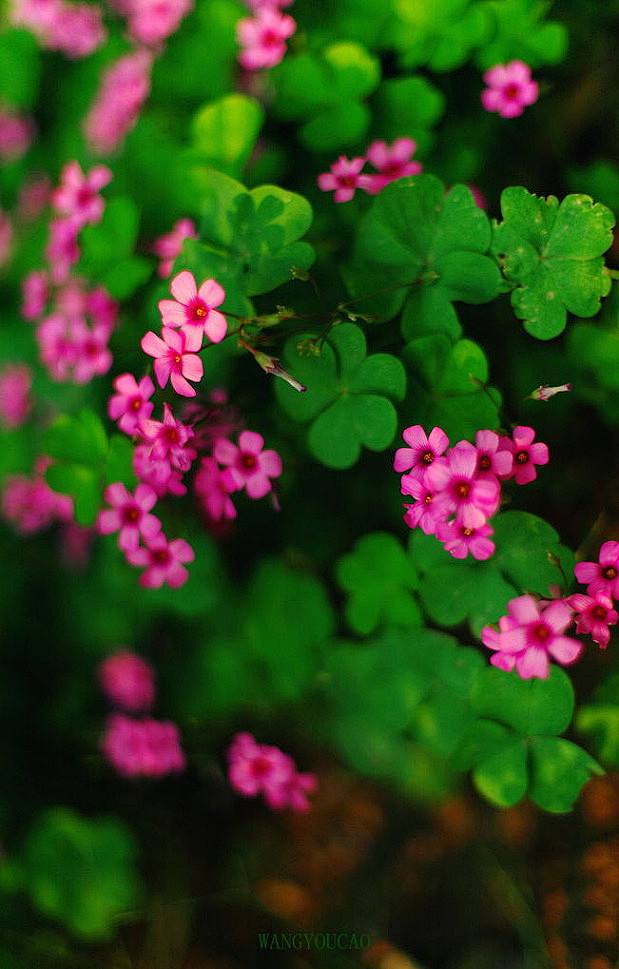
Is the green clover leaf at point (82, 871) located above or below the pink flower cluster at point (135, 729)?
below

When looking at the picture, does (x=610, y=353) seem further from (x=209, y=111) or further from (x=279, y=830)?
(x=279, y=830)

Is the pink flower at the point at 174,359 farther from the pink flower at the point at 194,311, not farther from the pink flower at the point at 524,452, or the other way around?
the pink flower at the point at 524,452

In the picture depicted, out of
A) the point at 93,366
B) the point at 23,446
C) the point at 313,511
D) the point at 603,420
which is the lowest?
the point at 23,446

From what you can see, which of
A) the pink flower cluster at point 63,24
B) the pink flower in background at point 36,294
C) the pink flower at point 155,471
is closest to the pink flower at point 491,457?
the pink flower at point 155,471

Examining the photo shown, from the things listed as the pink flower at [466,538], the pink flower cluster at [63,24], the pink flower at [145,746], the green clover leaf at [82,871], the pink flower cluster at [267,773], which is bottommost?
the green clover leaf at [82,871]

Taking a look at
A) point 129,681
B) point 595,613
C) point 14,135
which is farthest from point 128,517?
point 14,135

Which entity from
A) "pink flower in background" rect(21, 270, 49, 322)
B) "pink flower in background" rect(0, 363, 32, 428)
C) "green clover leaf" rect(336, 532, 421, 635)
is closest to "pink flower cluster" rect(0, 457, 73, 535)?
"pink flower in background" rect(0, 363, 32, 428)

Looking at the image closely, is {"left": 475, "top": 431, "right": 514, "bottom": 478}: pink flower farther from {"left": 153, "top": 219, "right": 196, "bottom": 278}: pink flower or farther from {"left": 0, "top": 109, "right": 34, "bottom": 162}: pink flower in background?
{"left": 0, "top": 109, "right": 34, "bottom": 162}: pink flower in background

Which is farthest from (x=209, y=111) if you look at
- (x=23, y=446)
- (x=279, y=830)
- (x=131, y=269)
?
→ (x=279, y=830)
